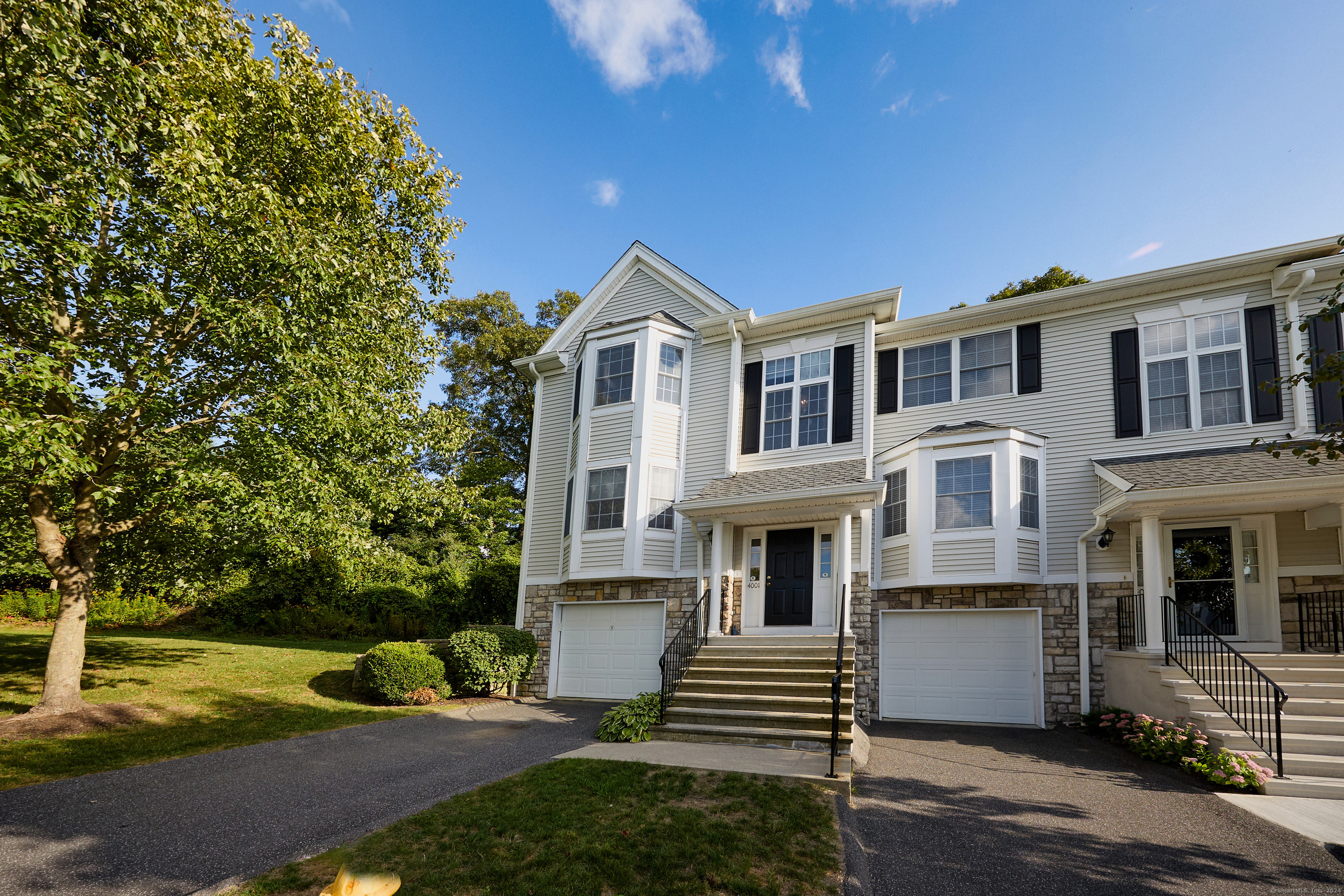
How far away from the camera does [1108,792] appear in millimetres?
7168

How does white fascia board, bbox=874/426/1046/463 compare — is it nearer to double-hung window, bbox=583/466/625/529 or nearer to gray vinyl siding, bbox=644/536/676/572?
gray vinyl siding, bbox=644/536/676/572

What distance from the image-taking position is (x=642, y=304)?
1545 cm

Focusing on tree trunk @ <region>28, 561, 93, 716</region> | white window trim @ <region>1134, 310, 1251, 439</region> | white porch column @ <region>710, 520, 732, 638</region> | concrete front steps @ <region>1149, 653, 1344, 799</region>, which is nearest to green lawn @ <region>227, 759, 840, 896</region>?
concrete front steps @ <region>1149, 653, 1344, 799</region>

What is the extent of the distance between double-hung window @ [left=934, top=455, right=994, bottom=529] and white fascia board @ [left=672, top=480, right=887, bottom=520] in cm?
115

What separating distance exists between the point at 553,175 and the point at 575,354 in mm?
3789

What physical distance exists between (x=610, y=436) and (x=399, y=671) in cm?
574

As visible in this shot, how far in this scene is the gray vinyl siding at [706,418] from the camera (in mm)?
13898

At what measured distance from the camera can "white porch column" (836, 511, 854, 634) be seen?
36.6 feet

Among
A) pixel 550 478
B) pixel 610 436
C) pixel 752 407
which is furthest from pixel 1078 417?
pixel 550 478

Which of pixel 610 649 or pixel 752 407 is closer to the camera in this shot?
pixel 610 649

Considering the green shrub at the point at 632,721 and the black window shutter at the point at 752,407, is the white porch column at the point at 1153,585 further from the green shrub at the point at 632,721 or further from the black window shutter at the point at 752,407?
the green shrub at the point at 632,721

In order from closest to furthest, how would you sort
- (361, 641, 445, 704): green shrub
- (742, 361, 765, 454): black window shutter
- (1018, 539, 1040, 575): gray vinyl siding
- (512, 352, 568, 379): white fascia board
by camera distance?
(1018, 539, 1040, 575): gray vinyl siding → (361, 641, 445, 704): green shrub → (742, 361, 765, 454): black window shutter → (512, 352, 568, 379): white fascia board

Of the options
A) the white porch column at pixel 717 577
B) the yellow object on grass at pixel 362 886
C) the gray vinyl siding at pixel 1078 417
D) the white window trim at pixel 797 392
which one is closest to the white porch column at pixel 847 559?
the gray vinyl siding at pixel 1078 417

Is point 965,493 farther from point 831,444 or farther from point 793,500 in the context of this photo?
point 793,500
